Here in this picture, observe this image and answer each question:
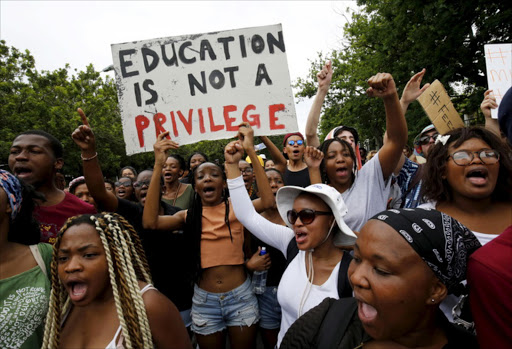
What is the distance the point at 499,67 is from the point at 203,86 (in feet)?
11.0

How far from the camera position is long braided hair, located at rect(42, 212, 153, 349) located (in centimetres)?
161

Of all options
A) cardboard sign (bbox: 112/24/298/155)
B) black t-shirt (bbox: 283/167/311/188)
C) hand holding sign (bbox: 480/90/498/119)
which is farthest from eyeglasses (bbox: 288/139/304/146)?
hand holding sign (bbox: 480/90/498/119)

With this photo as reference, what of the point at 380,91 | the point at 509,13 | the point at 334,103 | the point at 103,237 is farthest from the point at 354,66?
the point at 103,237

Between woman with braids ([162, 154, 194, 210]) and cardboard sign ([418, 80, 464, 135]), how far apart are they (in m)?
2.98

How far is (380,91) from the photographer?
2404mm

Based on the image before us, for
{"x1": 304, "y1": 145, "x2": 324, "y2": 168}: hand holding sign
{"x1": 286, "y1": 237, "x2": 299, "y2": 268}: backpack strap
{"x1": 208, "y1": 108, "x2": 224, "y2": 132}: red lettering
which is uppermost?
{"x1": 208, "y1": 108, "x2": 224, "y2": 132}: red lettering

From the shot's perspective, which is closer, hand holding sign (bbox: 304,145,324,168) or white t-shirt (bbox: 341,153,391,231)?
white t-shirt (bbox: 341,153,391,231)

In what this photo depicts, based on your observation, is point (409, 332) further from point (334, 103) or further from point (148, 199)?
point (334, 103)

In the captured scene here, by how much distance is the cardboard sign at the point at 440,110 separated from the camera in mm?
3043

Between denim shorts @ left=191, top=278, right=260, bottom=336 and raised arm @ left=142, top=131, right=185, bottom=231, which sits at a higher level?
raised arm @ left=142, top=131, right=185, bottom=231

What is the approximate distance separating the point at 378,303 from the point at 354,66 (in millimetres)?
17760

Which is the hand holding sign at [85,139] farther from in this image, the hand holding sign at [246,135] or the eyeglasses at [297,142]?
the eyeglasses at [297,142]

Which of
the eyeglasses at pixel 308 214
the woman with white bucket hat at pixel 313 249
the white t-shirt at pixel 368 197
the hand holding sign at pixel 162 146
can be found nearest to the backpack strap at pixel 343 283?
the woman with white bucket hat at pixel 313 249

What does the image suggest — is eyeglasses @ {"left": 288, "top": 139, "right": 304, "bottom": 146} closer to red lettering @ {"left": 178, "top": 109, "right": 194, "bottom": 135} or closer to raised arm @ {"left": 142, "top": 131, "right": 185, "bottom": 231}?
red lettering @ {"left": 178, "top": 109, "right": 194, "bottom": 135}
